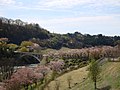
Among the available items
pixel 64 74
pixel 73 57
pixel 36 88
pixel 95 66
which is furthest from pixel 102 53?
pixel 95 66

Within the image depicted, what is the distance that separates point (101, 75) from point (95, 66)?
510 cm

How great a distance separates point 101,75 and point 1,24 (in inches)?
5496

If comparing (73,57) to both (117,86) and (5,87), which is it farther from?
(117,86)

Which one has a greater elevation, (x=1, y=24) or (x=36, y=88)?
(x=1, y=24)

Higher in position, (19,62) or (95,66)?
(95,66)

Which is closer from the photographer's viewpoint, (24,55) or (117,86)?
(117,86)

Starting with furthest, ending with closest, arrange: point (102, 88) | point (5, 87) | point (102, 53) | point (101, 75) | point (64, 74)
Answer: point (102, 53) → point (64, 74) → point (5, 87) → point (101, 75) → point (102, 88)

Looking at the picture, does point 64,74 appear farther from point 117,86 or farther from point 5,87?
point 117,86

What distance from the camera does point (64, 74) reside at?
271 feet

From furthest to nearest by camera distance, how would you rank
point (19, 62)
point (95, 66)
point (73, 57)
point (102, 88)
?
point (19, 62), point (73, 57), point (95, 66), point (102, 88)

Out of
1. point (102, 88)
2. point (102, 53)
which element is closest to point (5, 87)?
point (102, 88)

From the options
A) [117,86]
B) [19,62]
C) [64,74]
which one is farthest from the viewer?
[19,62]

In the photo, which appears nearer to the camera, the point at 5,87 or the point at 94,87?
the point at 94,87

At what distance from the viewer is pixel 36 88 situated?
230 ft
